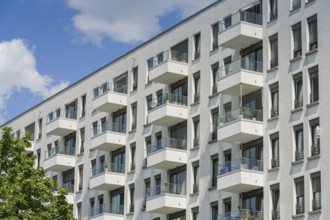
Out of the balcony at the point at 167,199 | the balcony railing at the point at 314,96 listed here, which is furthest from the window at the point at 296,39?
the balcony at the point at 167,199

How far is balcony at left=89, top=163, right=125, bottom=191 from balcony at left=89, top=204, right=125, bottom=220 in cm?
152

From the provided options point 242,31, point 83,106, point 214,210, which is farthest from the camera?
point 83,106

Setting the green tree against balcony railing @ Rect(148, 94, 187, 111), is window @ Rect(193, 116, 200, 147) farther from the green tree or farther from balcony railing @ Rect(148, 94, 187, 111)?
the green tree

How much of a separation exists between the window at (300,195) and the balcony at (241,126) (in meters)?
4.35

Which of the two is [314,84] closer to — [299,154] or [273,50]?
[299,154]

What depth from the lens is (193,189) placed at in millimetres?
62969

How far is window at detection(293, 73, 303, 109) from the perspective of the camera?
2175 inches

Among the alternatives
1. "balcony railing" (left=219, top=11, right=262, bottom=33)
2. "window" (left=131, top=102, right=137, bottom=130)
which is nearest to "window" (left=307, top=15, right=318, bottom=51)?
"balcony railing" (left=219, top=11, right=262, bottom=33)

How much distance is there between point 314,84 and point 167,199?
45.5ft

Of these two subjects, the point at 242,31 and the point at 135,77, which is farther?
the point at 135,77

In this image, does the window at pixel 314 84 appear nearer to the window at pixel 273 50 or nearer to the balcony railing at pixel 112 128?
the window at pixel 273 50

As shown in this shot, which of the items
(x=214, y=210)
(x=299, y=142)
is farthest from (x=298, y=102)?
(x=214, y=210)

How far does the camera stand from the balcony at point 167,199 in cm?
6306

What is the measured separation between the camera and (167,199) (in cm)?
6306
